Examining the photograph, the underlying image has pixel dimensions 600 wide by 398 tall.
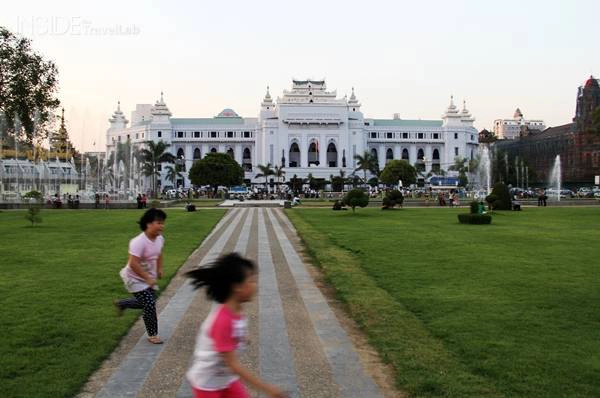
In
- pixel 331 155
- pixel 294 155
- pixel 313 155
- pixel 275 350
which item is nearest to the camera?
pixel 275 350

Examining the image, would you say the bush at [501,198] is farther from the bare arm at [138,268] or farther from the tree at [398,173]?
the tree at [398,173]

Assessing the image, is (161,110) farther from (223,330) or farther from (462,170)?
(223,330)

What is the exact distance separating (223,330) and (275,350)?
383 centimetres

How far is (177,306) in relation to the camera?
11047 mm

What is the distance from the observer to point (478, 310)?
10266 millimetres

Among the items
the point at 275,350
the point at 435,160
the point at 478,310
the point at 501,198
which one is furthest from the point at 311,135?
the point at 275,350

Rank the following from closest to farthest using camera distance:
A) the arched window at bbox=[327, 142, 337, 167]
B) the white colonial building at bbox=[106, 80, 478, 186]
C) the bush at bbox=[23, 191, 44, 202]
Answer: the bush at bbox=[23, 191, 44, 202], the white colonial building at bbox=[106, 80, 478, 186], the arched window at bbox=[327, 142, 337, 167]

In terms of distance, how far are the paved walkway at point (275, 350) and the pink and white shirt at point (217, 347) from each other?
80.2 inches

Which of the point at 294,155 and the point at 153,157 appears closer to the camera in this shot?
the point at 153,157

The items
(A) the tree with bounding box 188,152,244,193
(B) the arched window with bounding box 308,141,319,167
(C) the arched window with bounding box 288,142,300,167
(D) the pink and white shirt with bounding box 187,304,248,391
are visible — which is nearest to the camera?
(D) the pink and white shirt with bounding box 187,304,248,391

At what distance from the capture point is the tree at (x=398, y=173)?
103 meters

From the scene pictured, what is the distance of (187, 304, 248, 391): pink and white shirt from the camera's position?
425 cm

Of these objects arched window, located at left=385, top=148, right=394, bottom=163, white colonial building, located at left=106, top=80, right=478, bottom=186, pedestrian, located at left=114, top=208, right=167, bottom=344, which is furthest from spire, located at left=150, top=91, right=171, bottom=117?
pedestrian, located at left=114, top=208, right=167, bottom=344

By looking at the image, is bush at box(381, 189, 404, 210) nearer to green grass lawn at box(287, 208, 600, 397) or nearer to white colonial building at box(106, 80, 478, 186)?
green grass lawn at box(287, 208, 600, 397)
